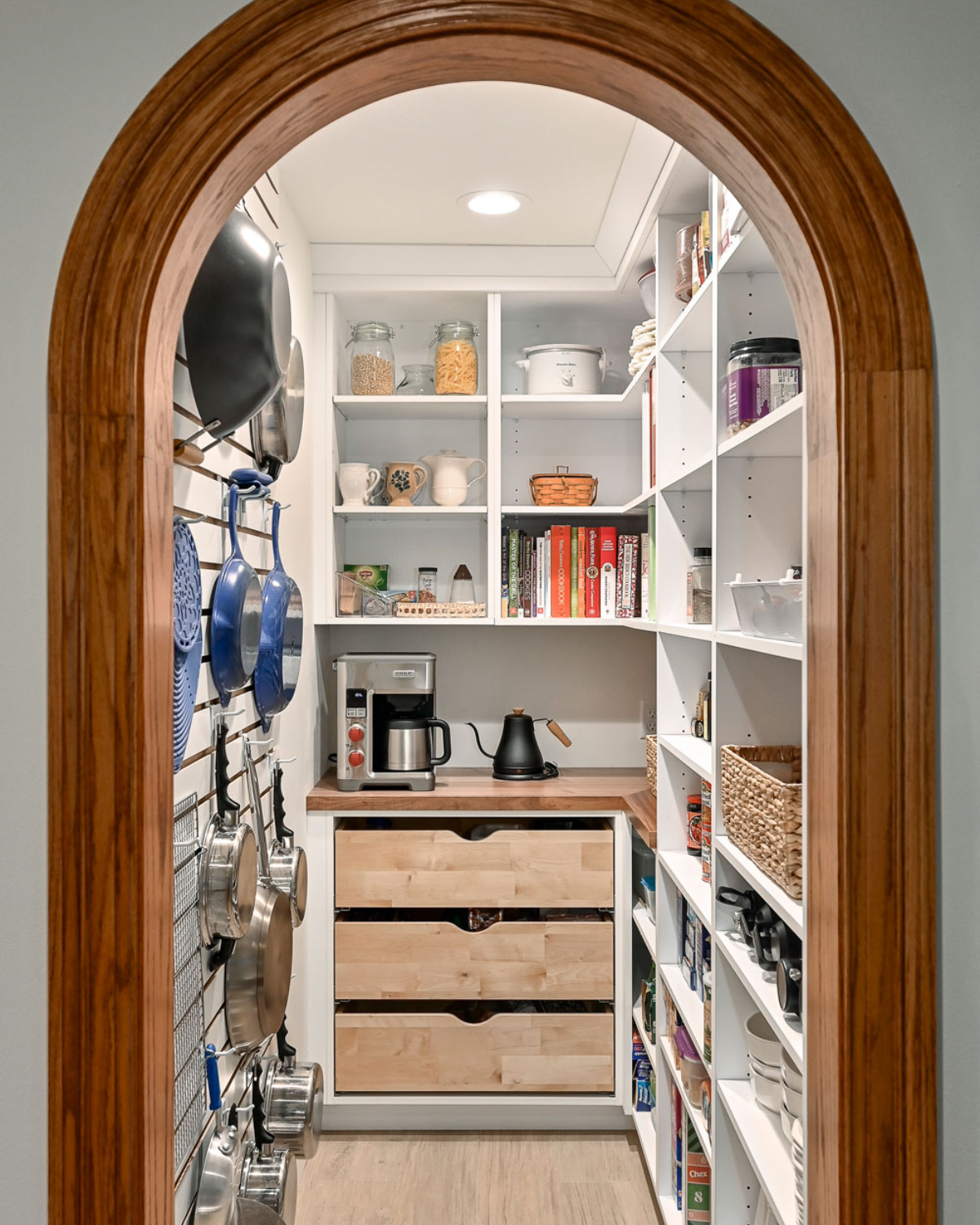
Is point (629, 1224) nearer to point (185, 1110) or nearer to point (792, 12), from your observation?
point (185, 1110)

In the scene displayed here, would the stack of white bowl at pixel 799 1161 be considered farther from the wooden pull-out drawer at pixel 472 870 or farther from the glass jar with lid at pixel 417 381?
the glass jar with lid at pixel 417 381

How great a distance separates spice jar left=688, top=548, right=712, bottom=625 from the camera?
221cm

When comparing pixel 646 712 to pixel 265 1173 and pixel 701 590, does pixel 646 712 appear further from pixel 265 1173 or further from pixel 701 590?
pixel 265 1173

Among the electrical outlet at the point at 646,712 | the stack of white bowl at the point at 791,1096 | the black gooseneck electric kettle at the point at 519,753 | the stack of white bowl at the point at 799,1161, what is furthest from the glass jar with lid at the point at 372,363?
the stack of white bowl at the point at 799,1161

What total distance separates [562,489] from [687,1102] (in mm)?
1684

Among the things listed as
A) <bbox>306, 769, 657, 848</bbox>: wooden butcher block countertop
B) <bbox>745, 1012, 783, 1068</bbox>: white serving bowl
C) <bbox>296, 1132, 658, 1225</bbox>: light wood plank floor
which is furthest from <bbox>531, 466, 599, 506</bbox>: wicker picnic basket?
<bbox>296, 1132, 658, 1225</bbox>: light wood plank floor

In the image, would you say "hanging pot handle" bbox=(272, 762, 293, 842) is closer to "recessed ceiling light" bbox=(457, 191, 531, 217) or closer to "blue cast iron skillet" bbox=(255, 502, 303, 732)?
"blue cast iron skillet" bbox=(255, 502, 303, 732)

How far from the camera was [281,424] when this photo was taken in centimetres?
210

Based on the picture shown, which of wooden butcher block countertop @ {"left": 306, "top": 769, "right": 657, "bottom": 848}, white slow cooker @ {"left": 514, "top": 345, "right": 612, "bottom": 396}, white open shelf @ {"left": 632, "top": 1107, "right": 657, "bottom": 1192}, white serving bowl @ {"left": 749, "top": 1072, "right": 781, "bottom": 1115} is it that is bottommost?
white open shelf @ {"left": 632, "top": 1107, "right": 657, "bottom": 1192}

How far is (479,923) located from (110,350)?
2211mm

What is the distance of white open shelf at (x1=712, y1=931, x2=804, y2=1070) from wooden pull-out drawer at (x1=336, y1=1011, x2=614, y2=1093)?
3.55ft

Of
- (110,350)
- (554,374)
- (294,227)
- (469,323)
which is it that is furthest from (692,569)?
(110,350)

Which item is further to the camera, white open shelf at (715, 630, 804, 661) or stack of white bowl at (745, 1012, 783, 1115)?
stack of white bowl at (745, 1012, 783, 1115)

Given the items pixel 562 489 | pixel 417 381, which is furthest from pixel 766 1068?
pixel 417 381
